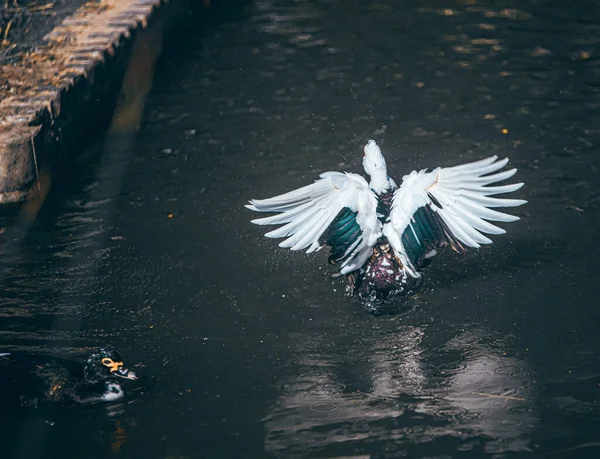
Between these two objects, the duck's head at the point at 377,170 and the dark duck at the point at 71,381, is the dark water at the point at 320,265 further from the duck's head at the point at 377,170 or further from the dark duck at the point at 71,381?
the duck's head at the point at 377,170

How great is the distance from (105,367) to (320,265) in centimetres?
185

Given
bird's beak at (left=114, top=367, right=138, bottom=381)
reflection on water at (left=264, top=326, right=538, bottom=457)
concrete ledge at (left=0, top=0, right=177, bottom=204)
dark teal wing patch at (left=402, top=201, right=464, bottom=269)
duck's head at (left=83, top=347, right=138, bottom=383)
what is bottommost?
reflection on water at (left=264, top=326, right=538, bottom=457)

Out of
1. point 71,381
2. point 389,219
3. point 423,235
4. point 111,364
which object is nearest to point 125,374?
point 111,364

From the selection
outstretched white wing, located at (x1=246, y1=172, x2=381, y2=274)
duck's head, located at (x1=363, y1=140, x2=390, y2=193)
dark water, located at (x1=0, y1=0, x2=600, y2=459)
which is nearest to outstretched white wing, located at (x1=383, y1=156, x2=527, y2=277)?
outstretched white wing, located at (x1=246, y1=172, x2=381, y2=274)

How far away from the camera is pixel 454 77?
9070mm

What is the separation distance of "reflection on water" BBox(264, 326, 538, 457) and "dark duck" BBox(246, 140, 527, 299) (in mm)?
465

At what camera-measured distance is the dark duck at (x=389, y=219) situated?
6.07m

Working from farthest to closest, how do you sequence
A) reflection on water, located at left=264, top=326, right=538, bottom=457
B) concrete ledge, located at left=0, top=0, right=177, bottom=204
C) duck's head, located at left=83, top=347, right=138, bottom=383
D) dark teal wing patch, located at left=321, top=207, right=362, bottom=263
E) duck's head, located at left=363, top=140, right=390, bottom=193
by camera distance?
concrete ledge, located at left=0, top=0, right=177, bottom=204, duck's head, located at left=363, top=140, right=390, bottom=193, dark teal wing patch, located at left=321, top=207, right=362, bottom=263, duck's head, located at left=83, top=347, right=138, bottom=383, reflection on water, located at left=264, top=326, right=538, bottom=457

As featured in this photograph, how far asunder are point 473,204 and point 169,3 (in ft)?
17.5

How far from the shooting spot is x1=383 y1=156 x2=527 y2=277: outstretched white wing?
19.8ft

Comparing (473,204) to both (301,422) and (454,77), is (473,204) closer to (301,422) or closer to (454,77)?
(301,422)

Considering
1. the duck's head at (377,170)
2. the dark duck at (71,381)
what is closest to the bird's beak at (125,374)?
the dark duck at (71,381)

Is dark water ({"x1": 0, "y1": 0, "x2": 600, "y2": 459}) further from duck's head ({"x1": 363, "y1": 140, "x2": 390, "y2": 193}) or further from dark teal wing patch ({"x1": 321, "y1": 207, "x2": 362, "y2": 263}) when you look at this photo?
duck's head ({"x1": 363, "y1": 140, "x2": 390, "y2": 193})

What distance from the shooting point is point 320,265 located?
22.6 feet
